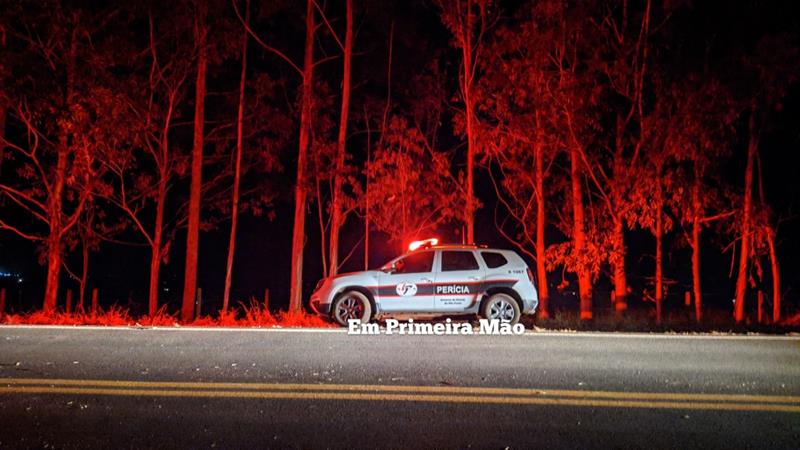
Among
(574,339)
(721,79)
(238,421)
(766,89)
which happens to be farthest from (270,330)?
(766,89)

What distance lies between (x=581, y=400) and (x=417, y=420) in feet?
6.26

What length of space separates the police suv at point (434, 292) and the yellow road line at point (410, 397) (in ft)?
22.9

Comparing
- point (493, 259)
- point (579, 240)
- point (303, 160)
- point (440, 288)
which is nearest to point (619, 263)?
point (579, 240)

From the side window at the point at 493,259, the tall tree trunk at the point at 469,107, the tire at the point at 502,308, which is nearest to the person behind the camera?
the tire at the point at 502,308

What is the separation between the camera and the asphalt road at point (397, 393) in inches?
247

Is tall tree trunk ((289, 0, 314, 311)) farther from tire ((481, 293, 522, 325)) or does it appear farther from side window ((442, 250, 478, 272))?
tire ((481, 293, 522, 325))

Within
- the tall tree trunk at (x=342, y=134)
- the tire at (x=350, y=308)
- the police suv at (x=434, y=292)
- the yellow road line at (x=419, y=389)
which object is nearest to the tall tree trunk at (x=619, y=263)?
the police suv at (x=434, y=292)

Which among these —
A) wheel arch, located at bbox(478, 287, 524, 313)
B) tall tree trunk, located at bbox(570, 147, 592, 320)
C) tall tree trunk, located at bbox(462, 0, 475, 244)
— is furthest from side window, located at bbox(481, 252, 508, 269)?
tall tree trunk, located at bbox(462, 0, 475, 244)

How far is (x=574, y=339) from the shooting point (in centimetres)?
1255

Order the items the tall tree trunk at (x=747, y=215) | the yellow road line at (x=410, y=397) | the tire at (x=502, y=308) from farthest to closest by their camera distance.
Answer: the tall tree trunk at (x=747, y=215) → the tire at (x=502, y=308) → the yellow road line at (x=410, y=397)

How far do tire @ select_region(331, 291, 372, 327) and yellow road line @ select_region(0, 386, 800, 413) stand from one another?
22.7 ft

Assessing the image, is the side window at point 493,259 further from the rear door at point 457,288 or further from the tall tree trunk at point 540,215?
the tall tree trunk at point 540,215

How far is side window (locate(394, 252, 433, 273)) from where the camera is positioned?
15.1 m

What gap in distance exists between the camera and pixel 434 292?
1499 cm
